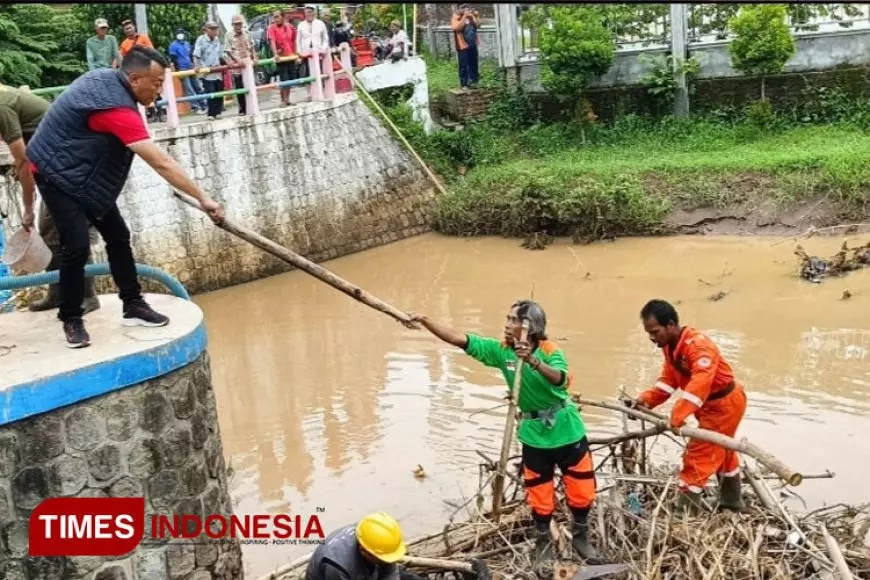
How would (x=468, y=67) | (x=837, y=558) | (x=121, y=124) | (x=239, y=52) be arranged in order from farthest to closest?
(x=468, y=67) < (x=239, y=52) < (x=837, y=558) < (x=121, y=124)

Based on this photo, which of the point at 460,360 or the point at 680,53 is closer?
the point at 460,360

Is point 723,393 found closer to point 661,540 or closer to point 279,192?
point 661,540

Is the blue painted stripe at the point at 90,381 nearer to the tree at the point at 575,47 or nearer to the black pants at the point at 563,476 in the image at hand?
the black pants at the point at 563,476

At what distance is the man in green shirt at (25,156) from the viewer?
545 cm

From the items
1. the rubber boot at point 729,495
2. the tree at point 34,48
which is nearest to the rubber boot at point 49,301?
the rubber boot at point 729,495

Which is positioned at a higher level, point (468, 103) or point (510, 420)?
point (468, 103)

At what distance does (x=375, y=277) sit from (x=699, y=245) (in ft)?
15.7

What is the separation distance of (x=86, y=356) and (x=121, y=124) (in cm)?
108

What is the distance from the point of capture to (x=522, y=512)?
5.91 m

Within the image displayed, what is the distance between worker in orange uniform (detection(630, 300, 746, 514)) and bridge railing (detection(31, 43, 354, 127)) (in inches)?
379

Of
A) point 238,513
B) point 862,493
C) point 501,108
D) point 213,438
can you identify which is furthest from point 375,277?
point 213,438

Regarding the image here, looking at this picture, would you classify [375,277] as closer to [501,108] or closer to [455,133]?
[455,133]

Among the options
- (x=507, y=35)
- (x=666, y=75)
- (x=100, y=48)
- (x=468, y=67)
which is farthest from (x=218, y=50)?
(x=666, y=75)

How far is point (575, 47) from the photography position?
17.5 meters
